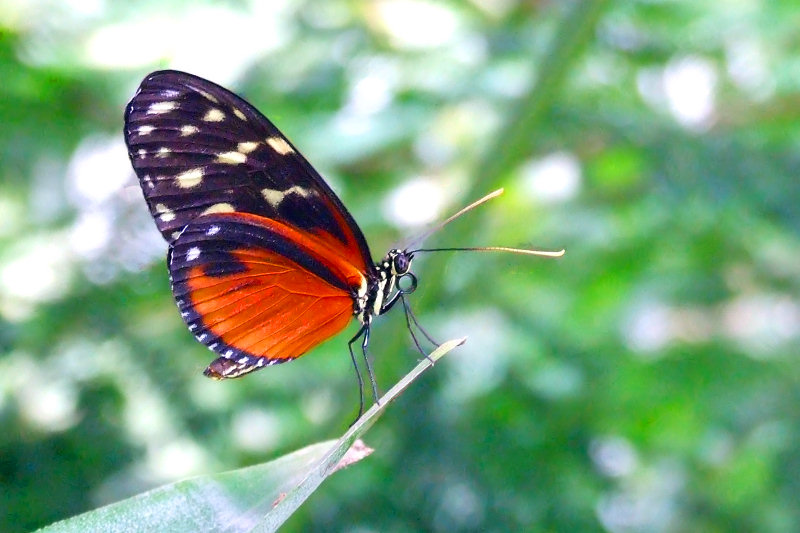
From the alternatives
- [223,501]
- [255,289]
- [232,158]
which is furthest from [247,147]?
[223,501]

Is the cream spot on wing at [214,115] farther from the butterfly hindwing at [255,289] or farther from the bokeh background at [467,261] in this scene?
the bokeh background at [467,261]

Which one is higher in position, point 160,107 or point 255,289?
point 160,107

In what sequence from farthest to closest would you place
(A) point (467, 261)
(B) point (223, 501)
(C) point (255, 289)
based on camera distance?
(A) point (467, 261)
(C) point (255, 289)
(B) point (223, 501)

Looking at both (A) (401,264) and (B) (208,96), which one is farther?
(A) (401,264)

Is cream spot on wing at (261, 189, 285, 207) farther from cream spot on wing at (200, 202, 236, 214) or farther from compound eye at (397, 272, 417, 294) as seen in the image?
compound eye at (397, 272, 417, 294)

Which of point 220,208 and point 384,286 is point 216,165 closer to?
point 220,208

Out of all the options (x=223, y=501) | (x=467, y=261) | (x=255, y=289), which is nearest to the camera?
(x=223, y=501)

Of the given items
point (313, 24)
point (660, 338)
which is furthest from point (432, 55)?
point (660, 338)
